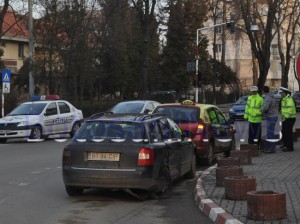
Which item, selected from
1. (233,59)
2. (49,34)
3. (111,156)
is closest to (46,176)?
(111,156)

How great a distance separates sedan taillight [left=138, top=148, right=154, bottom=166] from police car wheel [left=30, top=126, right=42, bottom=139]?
12.6m

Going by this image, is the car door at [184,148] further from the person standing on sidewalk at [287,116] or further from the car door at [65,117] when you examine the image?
the car door at [65,117]

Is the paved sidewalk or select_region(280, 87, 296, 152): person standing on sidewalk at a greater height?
select_region(280, 87, 296, 152): person standing on sidewalk

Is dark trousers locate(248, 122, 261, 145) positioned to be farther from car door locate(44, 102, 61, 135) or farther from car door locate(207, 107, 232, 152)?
car door locate(44, 102, 61, 135)

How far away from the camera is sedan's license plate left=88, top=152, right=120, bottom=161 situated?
9.07 m

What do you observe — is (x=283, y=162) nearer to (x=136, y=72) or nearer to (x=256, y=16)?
(x=256, y=16)

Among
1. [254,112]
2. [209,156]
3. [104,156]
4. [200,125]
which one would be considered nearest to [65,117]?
[254,112]

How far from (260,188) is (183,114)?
15.0 ft

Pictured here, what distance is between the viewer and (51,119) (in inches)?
862

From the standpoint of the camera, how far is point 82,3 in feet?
122

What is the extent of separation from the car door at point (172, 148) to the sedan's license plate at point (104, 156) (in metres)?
1.17

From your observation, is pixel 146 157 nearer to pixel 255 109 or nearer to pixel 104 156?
pixel 104 156

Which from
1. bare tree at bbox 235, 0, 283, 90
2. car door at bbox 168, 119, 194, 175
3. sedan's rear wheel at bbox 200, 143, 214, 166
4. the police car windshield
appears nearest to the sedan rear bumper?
car door at bbox 168, 119, 194, 175

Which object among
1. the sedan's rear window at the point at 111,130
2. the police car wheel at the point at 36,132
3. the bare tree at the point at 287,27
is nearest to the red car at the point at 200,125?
the sedan's rear window at the point at 111,130
